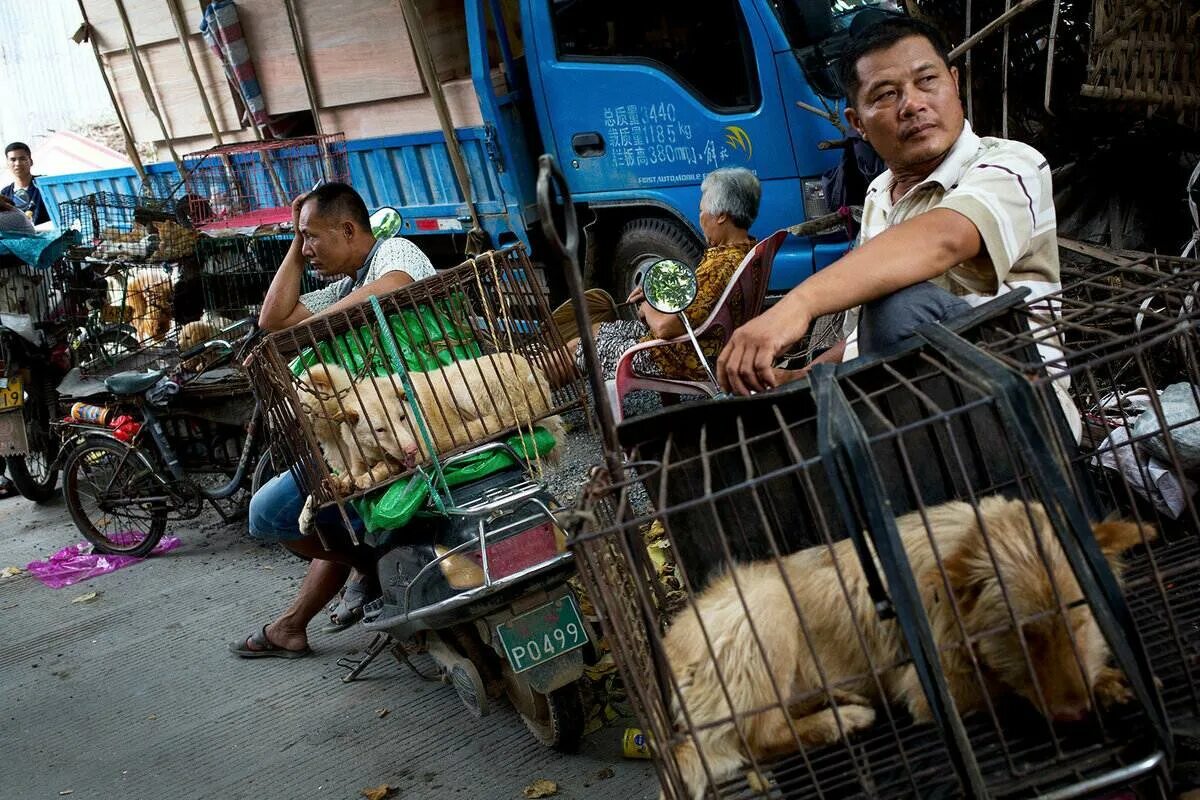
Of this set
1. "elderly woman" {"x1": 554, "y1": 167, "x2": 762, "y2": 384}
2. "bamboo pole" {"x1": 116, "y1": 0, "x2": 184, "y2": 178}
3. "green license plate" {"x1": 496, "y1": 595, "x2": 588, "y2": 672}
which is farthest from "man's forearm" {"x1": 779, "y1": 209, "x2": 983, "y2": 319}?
"bamboo pole" {"x1": 116, "y1": 0, "x2": 184, "y2": 178}

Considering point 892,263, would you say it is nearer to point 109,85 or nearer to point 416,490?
point 416,490

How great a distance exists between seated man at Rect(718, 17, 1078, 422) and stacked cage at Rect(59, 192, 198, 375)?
18.9ft

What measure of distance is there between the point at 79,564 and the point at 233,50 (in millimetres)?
4744

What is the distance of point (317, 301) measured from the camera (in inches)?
193

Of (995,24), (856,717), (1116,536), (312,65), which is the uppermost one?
(312,65)

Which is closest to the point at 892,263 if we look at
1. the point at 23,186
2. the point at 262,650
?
the point at 262,650

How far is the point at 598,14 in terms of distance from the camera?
7066 mm

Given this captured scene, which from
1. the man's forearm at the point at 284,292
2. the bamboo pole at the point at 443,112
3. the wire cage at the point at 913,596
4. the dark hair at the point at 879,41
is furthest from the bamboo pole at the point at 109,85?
the wire cage at the point at 913,596

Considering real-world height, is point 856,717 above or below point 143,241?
below

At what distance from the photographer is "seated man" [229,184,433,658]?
4.29 metres

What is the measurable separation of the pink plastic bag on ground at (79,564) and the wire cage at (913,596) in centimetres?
519

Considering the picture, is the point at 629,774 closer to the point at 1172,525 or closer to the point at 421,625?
the point at 421,625

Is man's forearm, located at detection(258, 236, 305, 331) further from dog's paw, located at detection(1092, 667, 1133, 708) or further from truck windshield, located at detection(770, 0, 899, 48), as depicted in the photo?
dog's paw, located at detection(1092, 667, 1133, 708)

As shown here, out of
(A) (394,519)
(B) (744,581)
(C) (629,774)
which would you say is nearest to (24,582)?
(A) (394,519)
